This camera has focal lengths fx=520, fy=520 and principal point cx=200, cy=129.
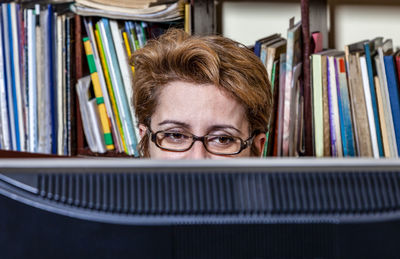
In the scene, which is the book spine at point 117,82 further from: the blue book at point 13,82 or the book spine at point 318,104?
the book spine at point 318,104

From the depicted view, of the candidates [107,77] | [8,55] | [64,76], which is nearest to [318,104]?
[107,77]

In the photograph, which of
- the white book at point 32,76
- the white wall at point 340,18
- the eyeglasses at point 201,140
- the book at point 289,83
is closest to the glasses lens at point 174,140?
the eyeglasses at point 201,140

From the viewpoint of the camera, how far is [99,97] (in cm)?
170

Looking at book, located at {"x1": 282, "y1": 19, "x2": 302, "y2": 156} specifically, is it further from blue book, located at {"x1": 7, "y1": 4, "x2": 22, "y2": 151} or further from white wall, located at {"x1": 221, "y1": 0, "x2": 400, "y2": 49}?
blue book, located at {"x1": 7, "y1": 4, "x2": 22, "y2": 151}

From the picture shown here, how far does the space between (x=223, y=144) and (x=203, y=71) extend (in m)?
0.16

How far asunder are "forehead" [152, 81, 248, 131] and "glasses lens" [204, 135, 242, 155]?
28 millimetres

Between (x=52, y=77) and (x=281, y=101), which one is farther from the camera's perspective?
(x=52, y=77)

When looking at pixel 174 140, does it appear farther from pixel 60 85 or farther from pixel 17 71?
pixel 17 71

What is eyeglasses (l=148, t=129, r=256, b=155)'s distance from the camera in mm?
1055

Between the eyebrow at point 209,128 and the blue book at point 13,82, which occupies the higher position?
the blue book at point 13,82

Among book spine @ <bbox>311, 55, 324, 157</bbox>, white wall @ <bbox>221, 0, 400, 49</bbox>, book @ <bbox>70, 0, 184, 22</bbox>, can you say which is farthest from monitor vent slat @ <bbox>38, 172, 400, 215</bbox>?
white wall @ <bbox>221, 0, 400, 49</bbox>

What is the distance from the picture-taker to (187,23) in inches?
62.6

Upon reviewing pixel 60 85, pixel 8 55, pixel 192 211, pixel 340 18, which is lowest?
pixel 192 211

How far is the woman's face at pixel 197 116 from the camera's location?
3.46 feet
